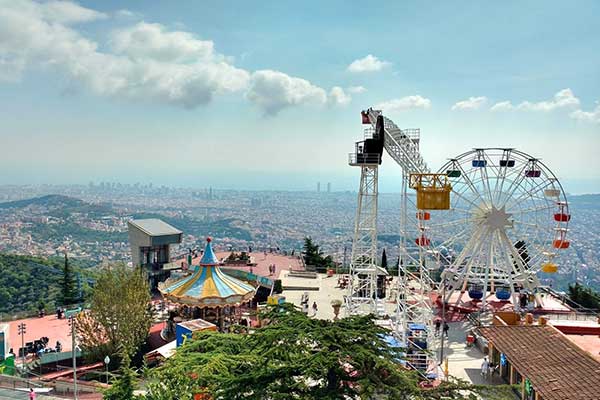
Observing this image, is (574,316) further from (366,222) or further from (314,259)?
(314,259)

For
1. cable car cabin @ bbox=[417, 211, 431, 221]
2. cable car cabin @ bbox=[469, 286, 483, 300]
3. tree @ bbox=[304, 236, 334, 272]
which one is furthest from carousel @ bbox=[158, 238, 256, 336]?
tree @ bbox=[304, 236, 334, 272]

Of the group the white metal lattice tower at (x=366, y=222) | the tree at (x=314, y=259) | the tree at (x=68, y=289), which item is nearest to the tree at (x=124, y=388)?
the white metal lattice tower at (x=366, y=222)

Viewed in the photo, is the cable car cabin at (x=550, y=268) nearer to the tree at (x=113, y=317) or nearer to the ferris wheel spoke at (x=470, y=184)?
the ferris wheel spoke at (x=470, y=184)

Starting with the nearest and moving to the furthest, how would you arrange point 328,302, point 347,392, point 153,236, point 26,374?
point 347,392 → point 26,374 → point 328,302 → point 153,236

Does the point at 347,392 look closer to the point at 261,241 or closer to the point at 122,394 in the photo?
the point at 122,394

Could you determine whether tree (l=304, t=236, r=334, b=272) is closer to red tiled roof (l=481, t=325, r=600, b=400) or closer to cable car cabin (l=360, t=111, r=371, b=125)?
cable car cabin (l=360, t=111, r=371, b=125)

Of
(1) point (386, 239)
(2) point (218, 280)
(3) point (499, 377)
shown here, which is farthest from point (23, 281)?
(1) point (386, 239)

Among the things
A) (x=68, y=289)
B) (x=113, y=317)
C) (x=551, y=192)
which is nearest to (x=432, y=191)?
(x=551, y=192)

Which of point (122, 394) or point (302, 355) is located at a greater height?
point (302, 355)
